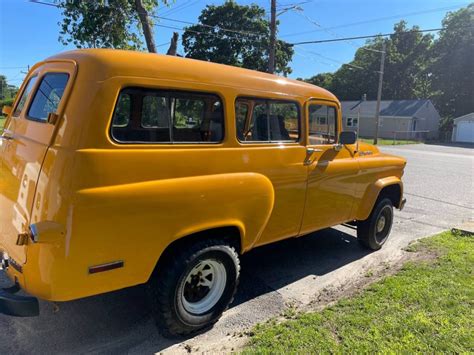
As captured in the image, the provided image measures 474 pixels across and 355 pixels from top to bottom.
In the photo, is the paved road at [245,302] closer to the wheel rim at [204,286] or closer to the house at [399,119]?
the wheel rim at [204,286]

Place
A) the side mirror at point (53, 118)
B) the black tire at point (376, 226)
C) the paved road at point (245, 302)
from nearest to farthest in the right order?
1. the side mirror at point (53, 118)
2. the paved road at point (245, 302)
3. the black tire at point (376, 226)

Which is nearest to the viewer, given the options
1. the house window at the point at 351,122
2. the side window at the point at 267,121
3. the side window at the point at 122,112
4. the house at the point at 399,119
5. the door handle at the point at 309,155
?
the side window at the point at 122,112

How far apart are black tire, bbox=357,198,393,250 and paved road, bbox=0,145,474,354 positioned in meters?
0.15

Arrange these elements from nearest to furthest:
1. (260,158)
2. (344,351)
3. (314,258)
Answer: (344,351), (260,158), (314,258)

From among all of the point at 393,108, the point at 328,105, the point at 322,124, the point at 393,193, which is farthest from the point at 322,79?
the point at 322,124

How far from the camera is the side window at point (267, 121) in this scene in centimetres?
355

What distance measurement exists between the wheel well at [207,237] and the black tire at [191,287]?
34mm

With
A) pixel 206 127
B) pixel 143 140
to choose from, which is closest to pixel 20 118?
pixel 143 140

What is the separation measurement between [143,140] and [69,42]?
16.3 meters

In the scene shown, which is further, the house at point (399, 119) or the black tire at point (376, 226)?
the house at point (399, 119)

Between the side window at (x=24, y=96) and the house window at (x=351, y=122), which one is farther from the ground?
the side window at (x=24, y=96)

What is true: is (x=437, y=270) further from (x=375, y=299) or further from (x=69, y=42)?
(x=69, y=42)

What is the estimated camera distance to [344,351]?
307 cm

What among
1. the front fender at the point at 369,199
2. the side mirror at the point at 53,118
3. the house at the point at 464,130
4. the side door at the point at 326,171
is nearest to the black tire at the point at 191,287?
the side door at the point at 326,171
